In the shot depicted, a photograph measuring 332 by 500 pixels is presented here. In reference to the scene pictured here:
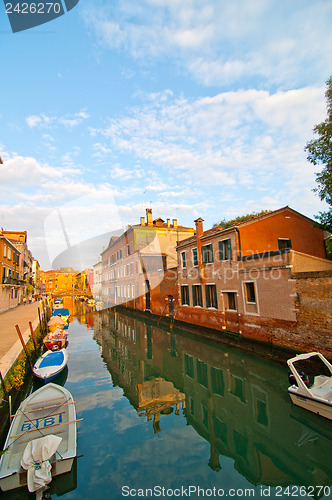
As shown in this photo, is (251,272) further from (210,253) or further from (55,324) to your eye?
(55,324)

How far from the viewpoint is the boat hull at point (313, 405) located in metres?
7.29

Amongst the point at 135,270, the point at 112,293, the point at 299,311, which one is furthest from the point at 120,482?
the point at 112,293

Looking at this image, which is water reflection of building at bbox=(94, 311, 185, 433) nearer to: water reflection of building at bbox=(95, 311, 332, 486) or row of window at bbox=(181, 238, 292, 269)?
water reflection of building at bbox=(95, 311, 332, 486)

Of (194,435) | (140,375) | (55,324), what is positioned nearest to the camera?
(194,435)

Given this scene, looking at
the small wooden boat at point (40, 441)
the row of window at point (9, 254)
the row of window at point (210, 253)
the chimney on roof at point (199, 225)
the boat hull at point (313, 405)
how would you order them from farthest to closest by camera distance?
1. the row of window at point (9, 254)
2. the chimney on roof at point (199, 225)
3. the row of window at point (210, 253)
4. the boat hull at point (313, 405)
5. the small wooden boat at point (40, 441)

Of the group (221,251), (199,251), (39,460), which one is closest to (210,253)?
(199,251)

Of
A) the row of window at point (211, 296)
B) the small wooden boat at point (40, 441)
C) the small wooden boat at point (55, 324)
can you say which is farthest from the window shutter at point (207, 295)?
the small wooden boat at point (40, 441)

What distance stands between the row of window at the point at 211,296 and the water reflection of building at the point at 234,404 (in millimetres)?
2990

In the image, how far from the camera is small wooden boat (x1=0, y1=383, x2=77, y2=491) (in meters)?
5.24

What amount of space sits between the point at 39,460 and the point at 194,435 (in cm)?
424

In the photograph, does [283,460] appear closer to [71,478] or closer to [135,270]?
[71,478]

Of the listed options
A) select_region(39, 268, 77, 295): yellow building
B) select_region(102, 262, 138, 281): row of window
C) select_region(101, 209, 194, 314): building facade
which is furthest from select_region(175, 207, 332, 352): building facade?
select_region(39, 268, 77, 295): yellow building

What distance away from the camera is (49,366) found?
11617 mm

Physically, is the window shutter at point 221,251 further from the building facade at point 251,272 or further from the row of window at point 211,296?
the row of window at point 211,296
